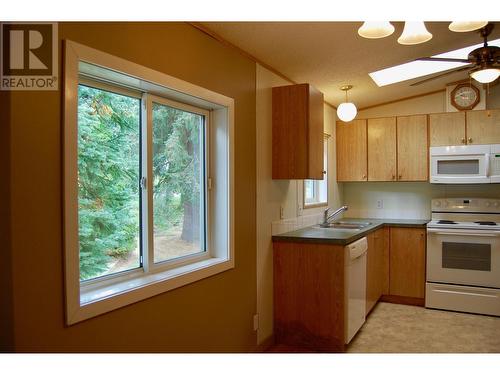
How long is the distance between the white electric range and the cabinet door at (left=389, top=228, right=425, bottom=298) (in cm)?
9

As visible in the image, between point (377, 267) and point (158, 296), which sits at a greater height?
point (158, 296)

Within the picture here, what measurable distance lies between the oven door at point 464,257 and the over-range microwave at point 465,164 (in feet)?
1.88

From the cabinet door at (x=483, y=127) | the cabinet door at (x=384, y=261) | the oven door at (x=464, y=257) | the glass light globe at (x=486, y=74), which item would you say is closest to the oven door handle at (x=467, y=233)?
the oven door at (x=464, y=257)

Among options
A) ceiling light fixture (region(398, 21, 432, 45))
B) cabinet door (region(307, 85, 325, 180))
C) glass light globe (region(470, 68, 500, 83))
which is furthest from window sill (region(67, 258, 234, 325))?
glass light globe (region(470, 68, 500, 83))

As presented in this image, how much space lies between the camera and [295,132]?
2.96 m

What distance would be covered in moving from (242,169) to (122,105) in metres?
0.97

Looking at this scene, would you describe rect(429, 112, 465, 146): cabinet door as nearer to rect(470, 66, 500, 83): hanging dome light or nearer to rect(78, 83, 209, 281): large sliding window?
rect(470, 66, 500, 83): hanging dome light

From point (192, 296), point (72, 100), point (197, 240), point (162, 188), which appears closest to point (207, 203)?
point (197, 240)

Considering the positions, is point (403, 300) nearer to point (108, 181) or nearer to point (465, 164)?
point (465, 164)

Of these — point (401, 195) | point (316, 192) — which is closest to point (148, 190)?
point (316, 192)

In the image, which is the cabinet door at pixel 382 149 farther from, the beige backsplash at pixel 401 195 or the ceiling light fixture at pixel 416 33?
the ceiling light fixture at pixel 416 33

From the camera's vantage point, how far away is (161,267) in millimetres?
2094

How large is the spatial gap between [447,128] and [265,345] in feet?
9.93
